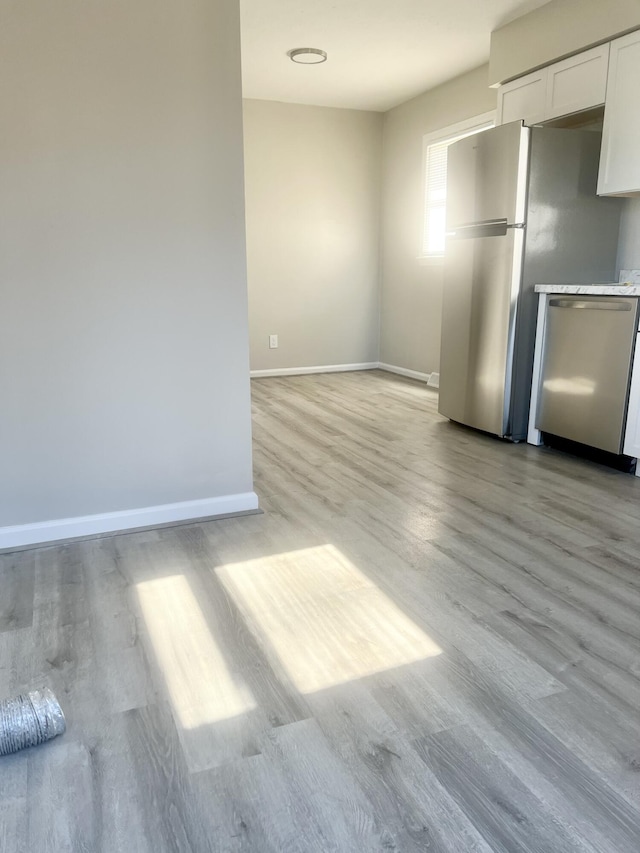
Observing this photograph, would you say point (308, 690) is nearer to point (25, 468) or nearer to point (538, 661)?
point (538, 661)

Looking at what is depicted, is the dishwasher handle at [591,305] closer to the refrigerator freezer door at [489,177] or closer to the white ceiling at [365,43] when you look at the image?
the refrigerator freezer door at [489,177]

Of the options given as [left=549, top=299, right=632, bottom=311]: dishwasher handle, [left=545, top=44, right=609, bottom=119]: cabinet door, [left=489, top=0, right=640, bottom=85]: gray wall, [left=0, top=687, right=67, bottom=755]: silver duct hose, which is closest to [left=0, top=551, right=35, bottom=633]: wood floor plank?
[left=0, top=687, right=67, bottom=755]: silver duct hose

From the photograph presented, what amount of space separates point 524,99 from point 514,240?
105 centimetres

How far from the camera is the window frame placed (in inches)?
188

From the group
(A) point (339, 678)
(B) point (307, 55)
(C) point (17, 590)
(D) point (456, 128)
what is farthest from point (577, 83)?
(C) point (17, 590)

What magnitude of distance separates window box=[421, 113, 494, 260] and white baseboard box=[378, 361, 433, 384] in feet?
3.43

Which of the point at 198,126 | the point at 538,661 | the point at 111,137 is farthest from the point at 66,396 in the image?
the point at 538,661

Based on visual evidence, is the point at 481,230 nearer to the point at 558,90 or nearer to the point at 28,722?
the point at 558,90

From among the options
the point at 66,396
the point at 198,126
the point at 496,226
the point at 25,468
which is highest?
the point at 198,126

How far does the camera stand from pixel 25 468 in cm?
232

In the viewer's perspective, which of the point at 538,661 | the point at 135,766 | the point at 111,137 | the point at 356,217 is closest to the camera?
the point at 135,766

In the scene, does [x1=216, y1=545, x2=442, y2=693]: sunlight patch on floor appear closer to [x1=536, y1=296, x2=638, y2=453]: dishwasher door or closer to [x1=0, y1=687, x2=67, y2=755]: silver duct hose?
[x1=0, y1=687, x2=67, y2=755]: silver duct hose

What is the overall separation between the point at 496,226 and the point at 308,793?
10.4 feet

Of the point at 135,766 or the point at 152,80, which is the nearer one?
the point at 135,766
